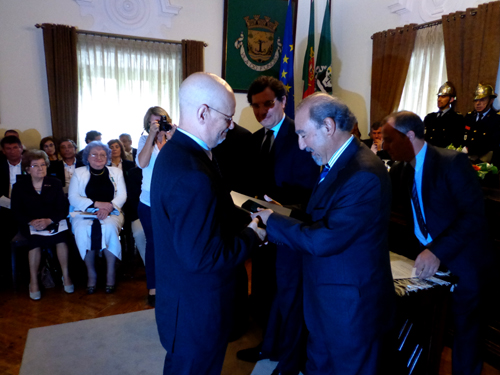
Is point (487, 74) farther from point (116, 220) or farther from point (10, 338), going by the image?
point (10, 338)

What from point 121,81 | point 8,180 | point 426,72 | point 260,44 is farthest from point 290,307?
point 260,44

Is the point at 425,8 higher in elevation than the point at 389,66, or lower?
higher

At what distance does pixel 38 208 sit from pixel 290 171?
2.72m

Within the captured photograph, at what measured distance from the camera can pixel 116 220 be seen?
12.1 feet

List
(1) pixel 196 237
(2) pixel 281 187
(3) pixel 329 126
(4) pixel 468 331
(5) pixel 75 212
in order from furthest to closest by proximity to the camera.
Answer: (5) pixel 75 212
(2) pixel 281 187
(4) pixel 468 331
(3) pixel 329 126
(1) pixel 196 237

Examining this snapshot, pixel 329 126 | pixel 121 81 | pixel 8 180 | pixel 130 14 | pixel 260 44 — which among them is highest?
pixel 130 14

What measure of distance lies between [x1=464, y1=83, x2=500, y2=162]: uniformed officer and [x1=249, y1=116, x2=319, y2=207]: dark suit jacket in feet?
10.8

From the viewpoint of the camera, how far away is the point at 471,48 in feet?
15.6

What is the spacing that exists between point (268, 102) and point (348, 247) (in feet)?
3.69

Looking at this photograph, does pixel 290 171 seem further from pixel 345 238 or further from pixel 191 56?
pixel 191 56

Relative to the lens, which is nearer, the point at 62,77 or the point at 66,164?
the point at 66,164

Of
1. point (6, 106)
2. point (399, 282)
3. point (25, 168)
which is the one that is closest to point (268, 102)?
point (399, 282)

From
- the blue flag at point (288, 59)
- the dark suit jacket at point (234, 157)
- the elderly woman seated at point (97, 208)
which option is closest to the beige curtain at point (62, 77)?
the elderly woman seated at point (97, 208)

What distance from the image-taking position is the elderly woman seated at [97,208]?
137 inches
